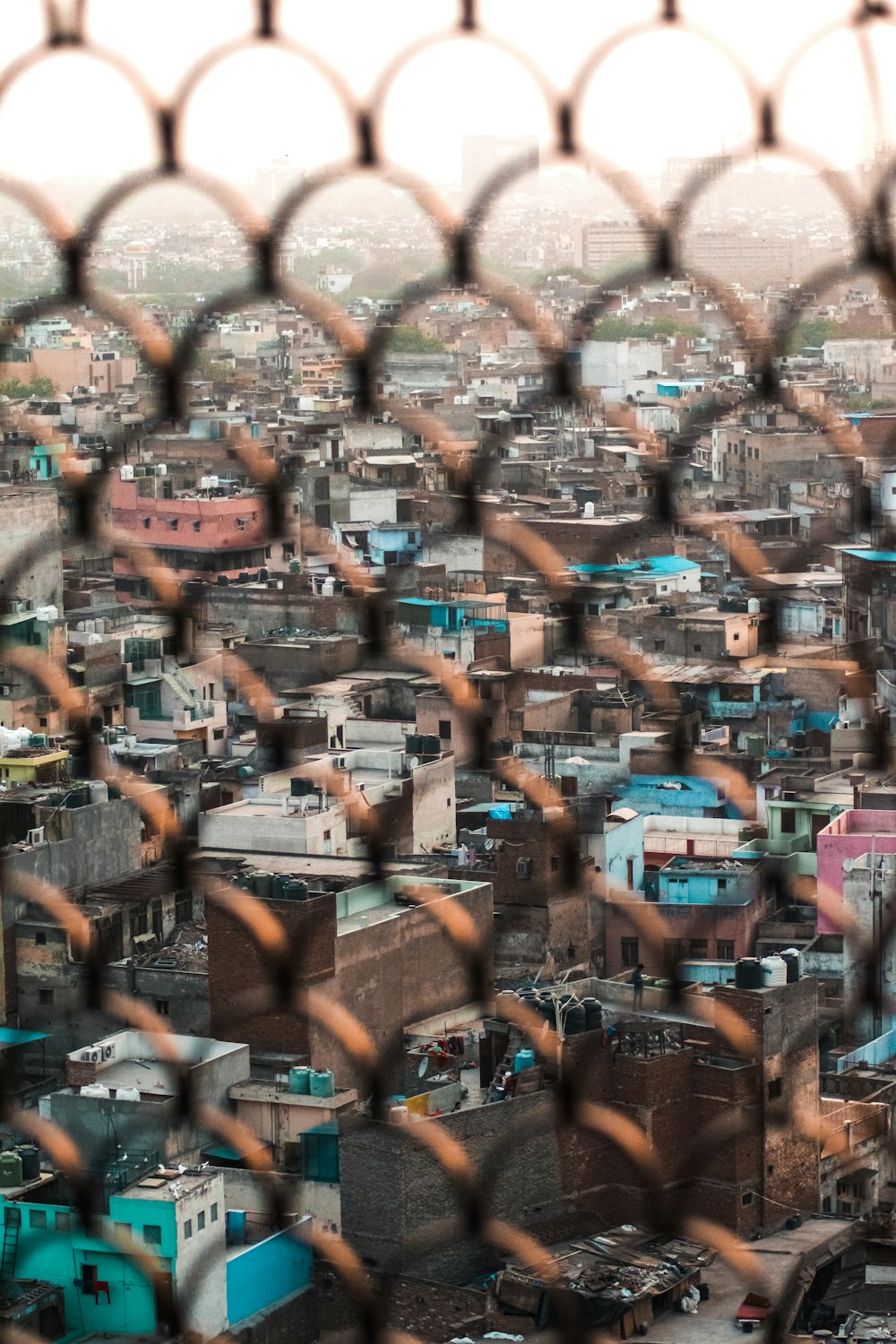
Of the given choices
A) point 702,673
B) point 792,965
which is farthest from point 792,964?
point 702,673

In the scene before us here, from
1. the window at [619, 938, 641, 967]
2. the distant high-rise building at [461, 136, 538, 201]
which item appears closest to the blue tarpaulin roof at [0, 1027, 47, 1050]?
the window at [619, 938, 641, 967]

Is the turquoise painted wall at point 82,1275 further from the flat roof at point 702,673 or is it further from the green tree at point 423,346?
the green tree at point 423,346

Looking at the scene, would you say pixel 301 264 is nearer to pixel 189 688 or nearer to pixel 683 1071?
pixel 683 1071

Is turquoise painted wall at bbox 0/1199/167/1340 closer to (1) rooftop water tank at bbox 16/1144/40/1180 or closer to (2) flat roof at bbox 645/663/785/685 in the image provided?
(1) rooftop water tank at bbox 16/1144/40/1180

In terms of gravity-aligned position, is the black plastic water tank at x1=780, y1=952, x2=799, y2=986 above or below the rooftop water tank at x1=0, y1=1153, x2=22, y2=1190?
above

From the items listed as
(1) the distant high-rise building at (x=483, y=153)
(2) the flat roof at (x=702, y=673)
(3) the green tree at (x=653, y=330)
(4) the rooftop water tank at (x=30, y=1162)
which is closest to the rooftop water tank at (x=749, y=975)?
(4) the rooftop water tank at (x=30, y=1162)

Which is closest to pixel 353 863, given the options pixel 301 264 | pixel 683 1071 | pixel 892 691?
pixel 683 1071

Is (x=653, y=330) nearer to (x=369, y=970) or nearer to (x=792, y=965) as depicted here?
(x=792, y=965)
